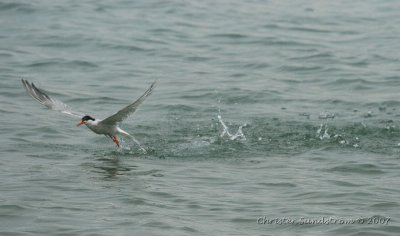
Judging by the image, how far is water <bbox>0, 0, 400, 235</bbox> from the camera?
32.3 ft

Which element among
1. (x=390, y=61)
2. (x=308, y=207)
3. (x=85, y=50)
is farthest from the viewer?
(x=85, y=50)

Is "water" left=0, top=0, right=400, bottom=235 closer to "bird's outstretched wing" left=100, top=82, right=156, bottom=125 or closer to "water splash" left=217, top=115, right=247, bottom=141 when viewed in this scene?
"water splash" left=217, top=115, right=247, bottom=141

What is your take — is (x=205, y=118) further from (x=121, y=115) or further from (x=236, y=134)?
(x=121, y=115)

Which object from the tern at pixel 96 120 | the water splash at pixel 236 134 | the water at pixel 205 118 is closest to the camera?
the water at pixel 205 118

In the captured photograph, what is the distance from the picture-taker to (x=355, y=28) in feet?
71.5

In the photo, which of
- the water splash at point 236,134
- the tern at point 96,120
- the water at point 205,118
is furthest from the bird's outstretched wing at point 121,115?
the water splash at point 236,134

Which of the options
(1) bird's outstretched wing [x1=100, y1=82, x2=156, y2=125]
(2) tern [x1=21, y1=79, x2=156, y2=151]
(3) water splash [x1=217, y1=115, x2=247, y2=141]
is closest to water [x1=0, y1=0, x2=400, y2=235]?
(3) water splash [x1=217, y1=115, x2=247, y2=141]

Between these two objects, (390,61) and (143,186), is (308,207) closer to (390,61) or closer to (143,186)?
(143,186)

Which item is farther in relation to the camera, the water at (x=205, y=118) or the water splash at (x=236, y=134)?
the water splash at (x=236, y=134)

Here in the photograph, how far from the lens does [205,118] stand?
14273 mm

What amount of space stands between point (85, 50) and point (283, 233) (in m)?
11.3

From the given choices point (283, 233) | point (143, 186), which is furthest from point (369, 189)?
point (143, 186)

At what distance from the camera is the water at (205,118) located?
32.3ft

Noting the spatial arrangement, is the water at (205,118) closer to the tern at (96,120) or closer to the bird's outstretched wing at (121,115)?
the tern at (96,120)
